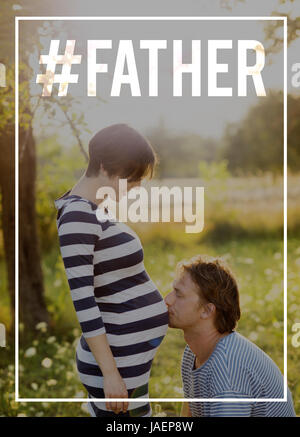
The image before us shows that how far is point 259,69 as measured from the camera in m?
2.50

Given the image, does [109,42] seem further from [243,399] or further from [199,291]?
[243,399]

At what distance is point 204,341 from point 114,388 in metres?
0.35

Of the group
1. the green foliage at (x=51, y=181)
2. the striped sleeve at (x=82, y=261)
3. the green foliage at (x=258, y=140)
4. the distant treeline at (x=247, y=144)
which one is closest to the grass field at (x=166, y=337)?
the green foliage at (x=51, y=181)

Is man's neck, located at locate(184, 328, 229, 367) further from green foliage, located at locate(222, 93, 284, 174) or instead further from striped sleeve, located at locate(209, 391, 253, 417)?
green foliage, located at locate(222, 93, 284, 174)

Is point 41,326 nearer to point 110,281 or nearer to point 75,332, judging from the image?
point 75,332

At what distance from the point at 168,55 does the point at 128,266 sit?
1.50 metres

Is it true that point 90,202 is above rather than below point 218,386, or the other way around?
above

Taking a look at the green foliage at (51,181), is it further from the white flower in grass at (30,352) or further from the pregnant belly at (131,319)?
the pregnant belly at (131,319)

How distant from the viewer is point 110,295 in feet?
5.08

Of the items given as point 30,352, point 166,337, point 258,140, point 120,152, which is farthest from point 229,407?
point 258,140

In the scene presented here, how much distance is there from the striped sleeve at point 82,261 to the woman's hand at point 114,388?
0.14 m

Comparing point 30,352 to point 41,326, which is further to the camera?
point 41,326
